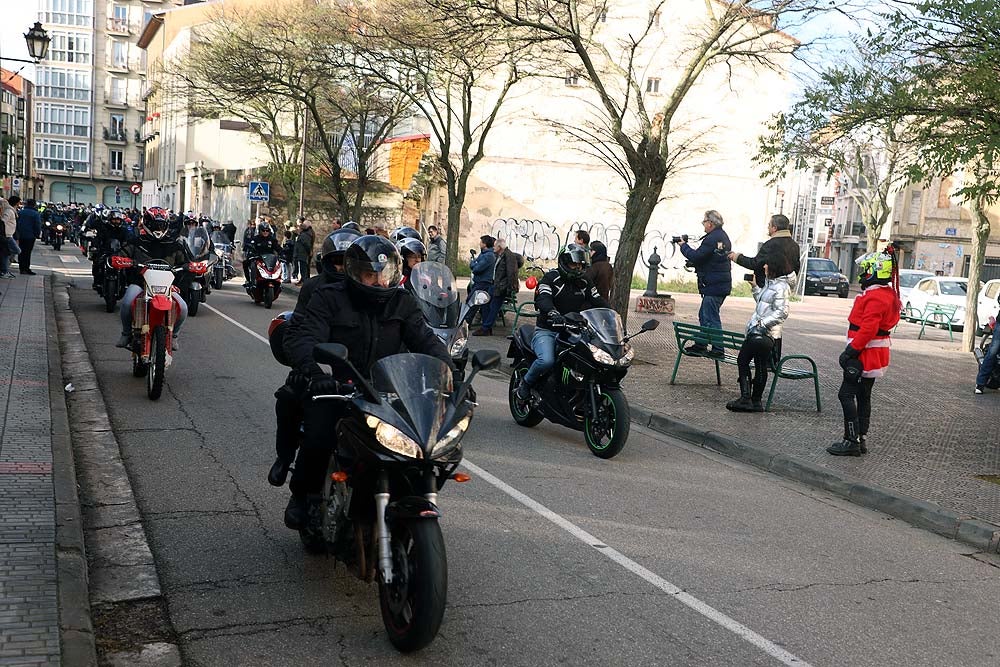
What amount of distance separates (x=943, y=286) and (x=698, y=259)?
20024mm

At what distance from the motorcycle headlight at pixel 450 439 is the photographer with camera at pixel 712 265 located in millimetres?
9499

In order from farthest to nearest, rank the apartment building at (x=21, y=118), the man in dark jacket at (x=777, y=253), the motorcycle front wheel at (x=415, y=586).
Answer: the apartment building at (x=21, y=118) → the man in dark jacket at (x=777, y=253) → the motorcycle front wheel at (x=415, y=586)

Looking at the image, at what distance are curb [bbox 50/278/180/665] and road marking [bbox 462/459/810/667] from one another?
2.41 metres

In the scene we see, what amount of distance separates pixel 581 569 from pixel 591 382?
344 centimetres

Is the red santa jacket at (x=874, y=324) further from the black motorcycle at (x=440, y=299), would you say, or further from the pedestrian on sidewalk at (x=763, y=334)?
the black motorcycle at (x=440, y=299)

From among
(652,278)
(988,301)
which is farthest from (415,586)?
(988,301)

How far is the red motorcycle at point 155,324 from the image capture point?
372 inches

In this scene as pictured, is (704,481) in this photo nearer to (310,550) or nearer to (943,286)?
(310,550)

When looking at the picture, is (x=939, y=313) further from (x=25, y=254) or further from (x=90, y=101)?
(x=90, y=101)

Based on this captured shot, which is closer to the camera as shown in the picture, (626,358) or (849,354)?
(626,358)

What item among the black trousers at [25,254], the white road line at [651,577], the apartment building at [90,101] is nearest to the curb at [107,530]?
the white road line at [651,577]

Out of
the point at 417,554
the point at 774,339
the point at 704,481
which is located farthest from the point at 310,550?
the point at 774,339

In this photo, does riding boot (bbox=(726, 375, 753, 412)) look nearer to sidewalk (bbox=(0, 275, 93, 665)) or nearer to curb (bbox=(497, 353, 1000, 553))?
curb (bbox=(497, 353, 1000, 553))

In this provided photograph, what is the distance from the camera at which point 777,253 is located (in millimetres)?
10953
